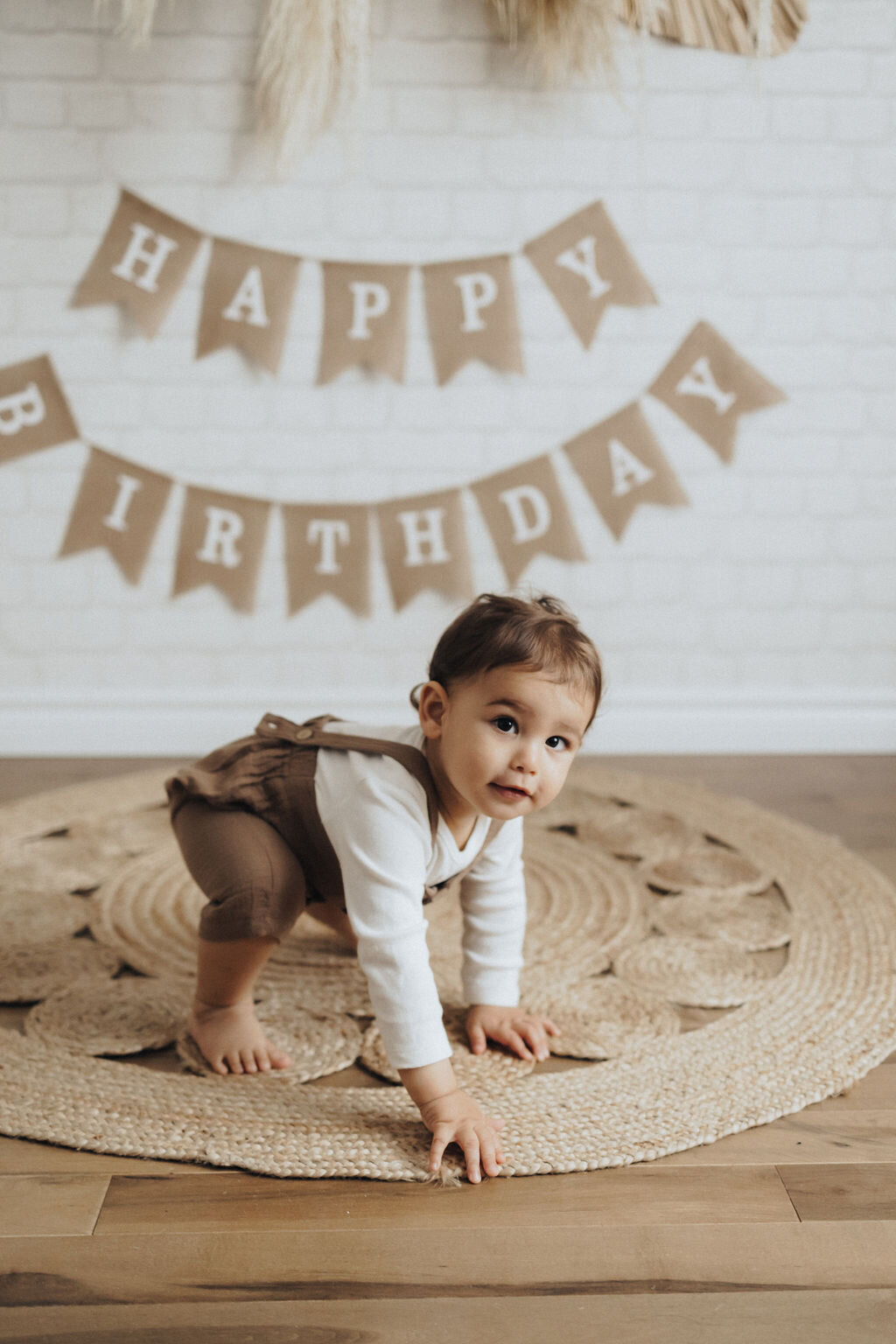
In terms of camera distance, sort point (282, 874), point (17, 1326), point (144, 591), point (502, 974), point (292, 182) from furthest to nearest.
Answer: point (144, 591) → point (292, 182) → point (502, 974) → point (282, 874) → point (17, 1326)

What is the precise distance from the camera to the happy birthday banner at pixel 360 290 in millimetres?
2176

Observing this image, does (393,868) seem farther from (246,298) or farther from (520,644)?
(246,298)

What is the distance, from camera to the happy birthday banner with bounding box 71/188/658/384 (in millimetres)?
2176

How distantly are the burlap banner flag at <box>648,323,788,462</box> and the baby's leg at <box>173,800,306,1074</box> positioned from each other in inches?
55.5

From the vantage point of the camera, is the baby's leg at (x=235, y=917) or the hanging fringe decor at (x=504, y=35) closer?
the baby's leg at (x=235, y=917)

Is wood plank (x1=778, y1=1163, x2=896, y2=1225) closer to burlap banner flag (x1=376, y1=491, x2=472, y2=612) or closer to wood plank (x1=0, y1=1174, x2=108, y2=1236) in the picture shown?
wood plank (x1=0, y1=1174, x2=108, y2=1236)

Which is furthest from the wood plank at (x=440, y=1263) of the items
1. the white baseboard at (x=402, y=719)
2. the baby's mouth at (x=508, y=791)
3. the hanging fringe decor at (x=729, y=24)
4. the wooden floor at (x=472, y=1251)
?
the hanging fringe decor at (x=729, y=24)

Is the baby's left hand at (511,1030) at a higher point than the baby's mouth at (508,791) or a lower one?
lower

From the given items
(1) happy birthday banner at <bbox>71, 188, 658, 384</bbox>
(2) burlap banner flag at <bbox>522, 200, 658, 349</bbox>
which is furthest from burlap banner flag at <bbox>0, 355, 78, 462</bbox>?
(2) burlap banner flag at <bbox>522, 200, 658, 349</bbox>

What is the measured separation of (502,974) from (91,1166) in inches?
18.6

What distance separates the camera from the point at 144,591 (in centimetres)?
232

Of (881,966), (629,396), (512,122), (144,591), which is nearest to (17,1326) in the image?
(881,966)

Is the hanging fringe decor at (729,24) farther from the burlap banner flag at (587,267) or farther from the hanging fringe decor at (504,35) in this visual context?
the burlap banner flag at (587,267)

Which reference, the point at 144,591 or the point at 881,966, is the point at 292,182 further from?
the point at 881,966
